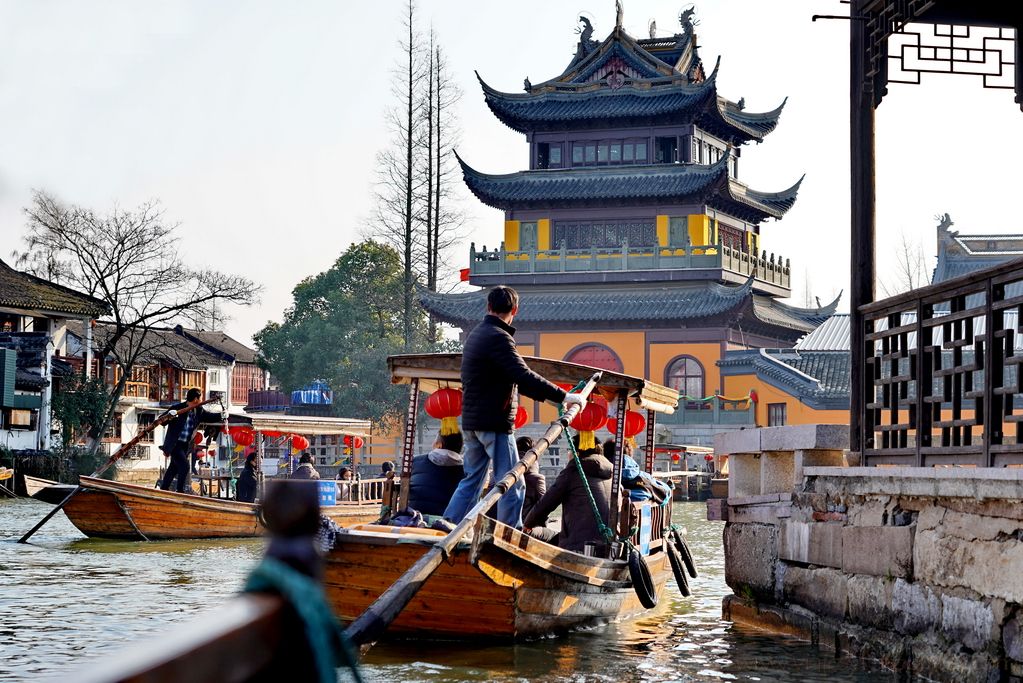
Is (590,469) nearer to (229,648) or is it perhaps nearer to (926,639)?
(926,639)

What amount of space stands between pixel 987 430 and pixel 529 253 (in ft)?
116

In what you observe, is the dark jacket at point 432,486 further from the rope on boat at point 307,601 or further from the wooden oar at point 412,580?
the rope on boat at point 307,601

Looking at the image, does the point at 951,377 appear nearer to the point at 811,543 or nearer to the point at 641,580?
the point at 811,543

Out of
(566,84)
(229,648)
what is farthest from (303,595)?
(566,84)

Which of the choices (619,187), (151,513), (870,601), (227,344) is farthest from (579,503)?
(227,344)

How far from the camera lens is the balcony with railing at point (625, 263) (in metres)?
40.2

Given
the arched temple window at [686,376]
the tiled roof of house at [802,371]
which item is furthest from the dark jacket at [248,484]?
the arched temple window at [686,376]

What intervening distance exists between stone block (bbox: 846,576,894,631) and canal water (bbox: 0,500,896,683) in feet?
0.85

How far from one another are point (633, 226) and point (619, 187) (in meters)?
1.42

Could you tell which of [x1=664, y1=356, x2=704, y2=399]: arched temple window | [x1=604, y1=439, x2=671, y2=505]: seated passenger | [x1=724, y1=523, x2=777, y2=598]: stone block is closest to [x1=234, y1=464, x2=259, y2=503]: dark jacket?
[x1=604, y1=439, x2=671, y2=505]: seated passenger

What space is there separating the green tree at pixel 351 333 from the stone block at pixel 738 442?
32.1 meters

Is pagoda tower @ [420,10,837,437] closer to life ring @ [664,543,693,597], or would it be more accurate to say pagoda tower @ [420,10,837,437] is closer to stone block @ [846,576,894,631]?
life ring @ [664,543,693,597]

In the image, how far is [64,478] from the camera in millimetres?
35406

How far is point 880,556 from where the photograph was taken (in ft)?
26.3
